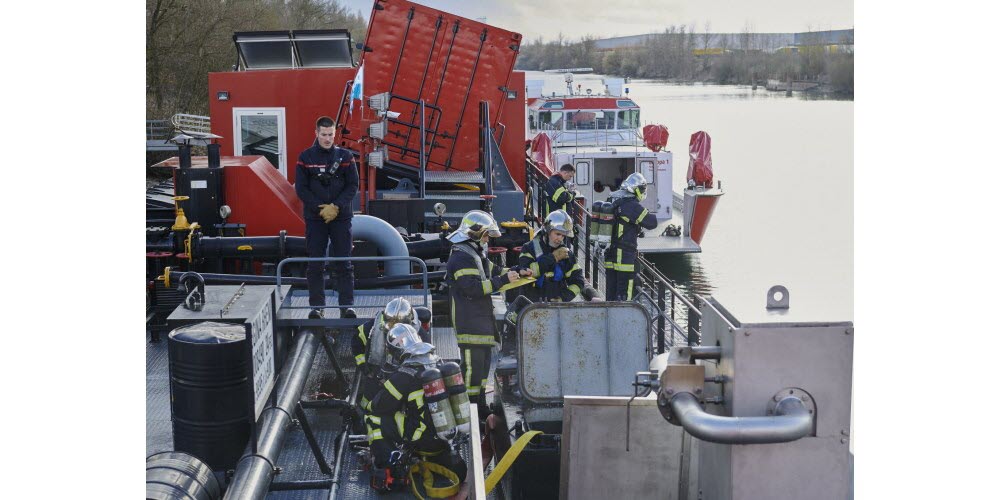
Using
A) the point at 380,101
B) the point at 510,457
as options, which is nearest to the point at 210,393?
the point at 510,457

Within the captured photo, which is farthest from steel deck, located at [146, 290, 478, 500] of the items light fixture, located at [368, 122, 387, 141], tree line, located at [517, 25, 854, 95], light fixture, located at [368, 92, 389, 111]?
light fixture, located at [368, 92, 389, 111]

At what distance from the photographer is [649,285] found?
8.64 meters

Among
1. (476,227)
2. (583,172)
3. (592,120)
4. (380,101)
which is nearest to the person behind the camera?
(476,227)

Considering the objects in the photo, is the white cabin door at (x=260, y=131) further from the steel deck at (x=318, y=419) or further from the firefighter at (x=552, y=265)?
the firefighter at (x=552, y=265)

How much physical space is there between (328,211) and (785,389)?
4.30m

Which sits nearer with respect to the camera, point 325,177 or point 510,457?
point 510,457

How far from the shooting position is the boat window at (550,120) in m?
20.4

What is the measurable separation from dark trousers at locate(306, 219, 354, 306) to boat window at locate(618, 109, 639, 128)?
47.4ft

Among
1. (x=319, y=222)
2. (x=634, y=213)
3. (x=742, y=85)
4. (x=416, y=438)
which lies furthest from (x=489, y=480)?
(x=742, y=85)

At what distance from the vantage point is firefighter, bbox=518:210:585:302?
6.90 m

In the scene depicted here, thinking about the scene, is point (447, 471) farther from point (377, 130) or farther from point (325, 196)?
point (377, 130)

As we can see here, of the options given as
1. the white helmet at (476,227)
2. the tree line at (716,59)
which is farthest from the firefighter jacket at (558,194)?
the white helmet at (476,227)

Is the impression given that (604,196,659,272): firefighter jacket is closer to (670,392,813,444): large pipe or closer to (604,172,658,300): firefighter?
(604,172,658,300): firefighter

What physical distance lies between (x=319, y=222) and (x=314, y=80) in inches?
199
